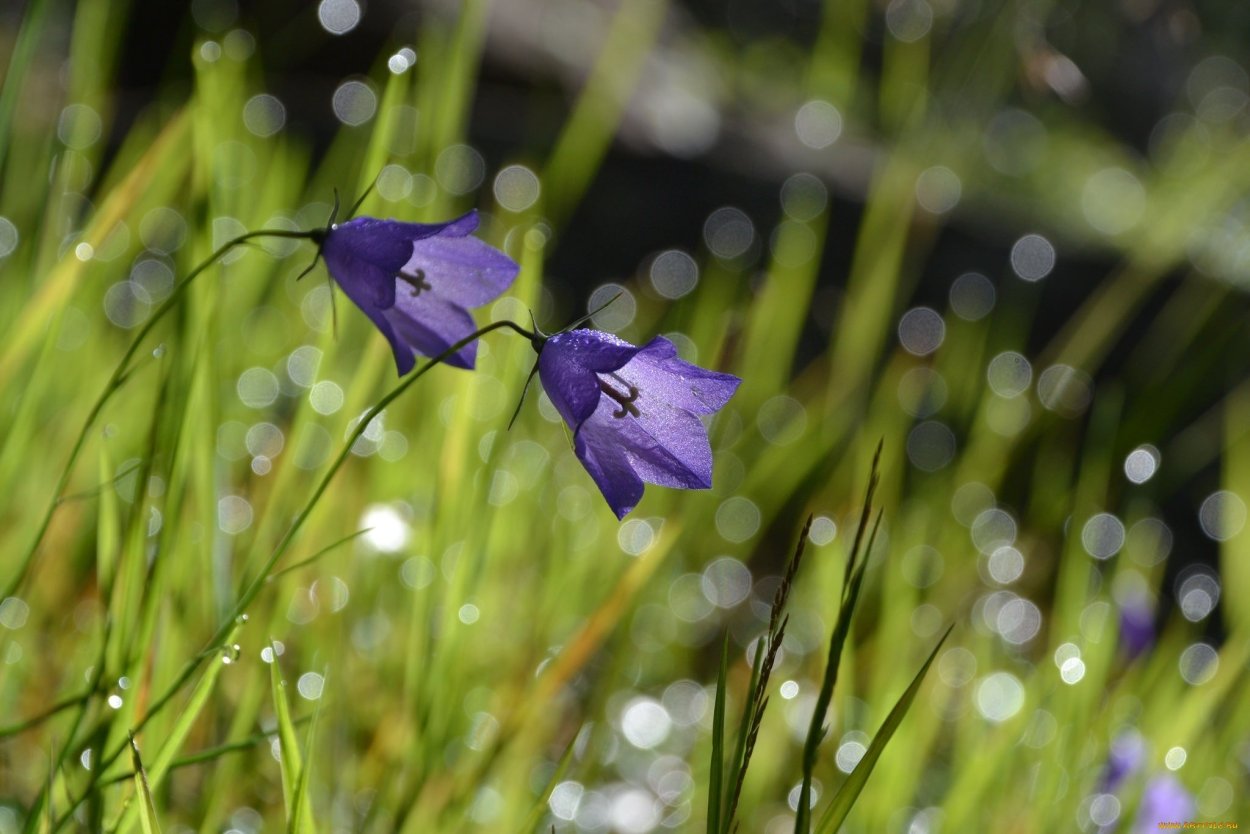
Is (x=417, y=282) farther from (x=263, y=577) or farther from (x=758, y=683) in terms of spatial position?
(x=758, y=683)

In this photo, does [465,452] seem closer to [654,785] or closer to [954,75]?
[654,785]

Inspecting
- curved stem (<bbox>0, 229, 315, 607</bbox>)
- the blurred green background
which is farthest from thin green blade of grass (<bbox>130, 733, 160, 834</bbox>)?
curved stem (<bbox>0, 229, 315, 607</bbox>)

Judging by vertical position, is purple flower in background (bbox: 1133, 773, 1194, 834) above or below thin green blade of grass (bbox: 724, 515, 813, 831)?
below

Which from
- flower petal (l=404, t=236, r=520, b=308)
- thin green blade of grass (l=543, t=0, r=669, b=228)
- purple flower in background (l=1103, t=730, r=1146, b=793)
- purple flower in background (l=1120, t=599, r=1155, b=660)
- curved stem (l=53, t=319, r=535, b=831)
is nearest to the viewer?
curved stem (l=53, t=319, r=535, b=831)

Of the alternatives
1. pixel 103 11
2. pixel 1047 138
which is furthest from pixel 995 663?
pixel 1047 138

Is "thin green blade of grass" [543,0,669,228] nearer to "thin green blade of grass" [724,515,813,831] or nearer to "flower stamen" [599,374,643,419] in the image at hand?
"flower stamen" [599,374,643,419]

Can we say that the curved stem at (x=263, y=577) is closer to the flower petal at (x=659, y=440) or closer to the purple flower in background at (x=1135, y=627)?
the flower petal at (x=659, y=440)

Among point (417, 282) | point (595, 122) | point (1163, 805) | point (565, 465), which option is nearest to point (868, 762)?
point (417, 282)
